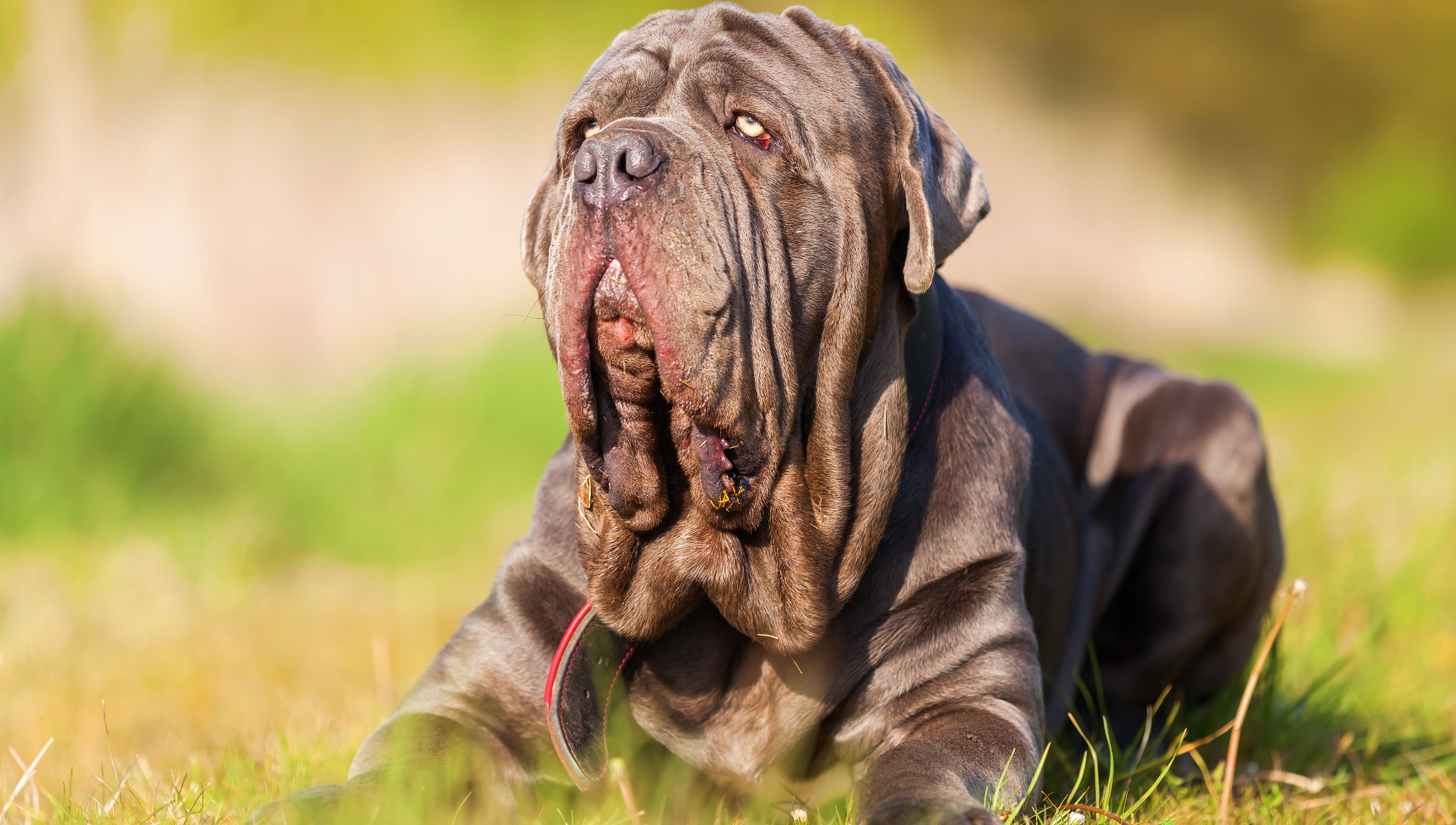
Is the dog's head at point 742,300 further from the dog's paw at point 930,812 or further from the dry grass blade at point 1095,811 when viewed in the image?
the dry grass blade at point 1095,811

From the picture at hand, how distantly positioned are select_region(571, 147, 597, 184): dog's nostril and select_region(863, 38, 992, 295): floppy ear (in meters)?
0.66

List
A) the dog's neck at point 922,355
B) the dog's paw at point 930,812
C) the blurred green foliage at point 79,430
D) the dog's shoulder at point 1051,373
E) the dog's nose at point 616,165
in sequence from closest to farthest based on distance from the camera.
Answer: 1. the dog's paw at point 930,812
2. the dog's nose at point 616,165
3. the dog's neck at point 922,355
4. the dog's shoulder at point 1051,373
5. the blurred green foliage at point 79,430

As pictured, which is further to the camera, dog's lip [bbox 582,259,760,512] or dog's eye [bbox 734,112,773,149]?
dog's eye [bbox 734,112,773,149]

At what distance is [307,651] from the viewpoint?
189 inches

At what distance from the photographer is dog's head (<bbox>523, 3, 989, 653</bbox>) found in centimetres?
212

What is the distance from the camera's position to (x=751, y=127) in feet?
7.59

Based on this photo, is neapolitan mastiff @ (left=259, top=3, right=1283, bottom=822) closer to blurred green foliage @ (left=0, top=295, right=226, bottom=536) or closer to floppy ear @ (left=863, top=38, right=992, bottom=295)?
floppy ear @ (left=863, top=38, right=992, bottom=295)

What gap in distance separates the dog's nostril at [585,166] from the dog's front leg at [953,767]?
4.00 ft

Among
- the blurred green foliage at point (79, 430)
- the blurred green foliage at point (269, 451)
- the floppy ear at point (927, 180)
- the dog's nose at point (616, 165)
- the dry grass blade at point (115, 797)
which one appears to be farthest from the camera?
the blurred green foliage at point (269, 451)

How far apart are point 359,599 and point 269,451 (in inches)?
80.3

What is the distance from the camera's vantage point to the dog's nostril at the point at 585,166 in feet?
6.90

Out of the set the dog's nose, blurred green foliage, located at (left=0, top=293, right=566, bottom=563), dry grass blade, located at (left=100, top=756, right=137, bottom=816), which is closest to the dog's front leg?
the dog's nose

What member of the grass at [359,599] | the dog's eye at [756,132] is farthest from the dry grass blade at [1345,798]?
the dog's eye at [756,132]

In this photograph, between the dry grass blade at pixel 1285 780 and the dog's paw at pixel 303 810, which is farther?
the dry grass blade at pixel 1285 780
